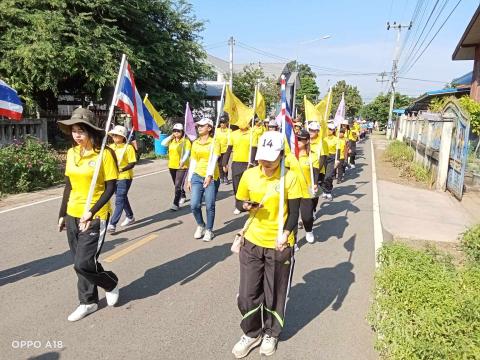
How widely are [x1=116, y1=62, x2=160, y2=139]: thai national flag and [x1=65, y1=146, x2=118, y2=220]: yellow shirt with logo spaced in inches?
39.3

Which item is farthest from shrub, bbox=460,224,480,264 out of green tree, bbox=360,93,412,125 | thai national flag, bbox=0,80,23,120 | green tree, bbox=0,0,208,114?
green tree, bbox=360,93,412,125

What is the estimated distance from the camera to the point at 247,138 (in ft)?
25.5

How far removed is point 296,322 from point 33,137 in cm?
941

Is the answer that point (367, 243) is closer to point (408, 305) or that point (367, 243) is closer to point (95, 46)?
point (408, 305)

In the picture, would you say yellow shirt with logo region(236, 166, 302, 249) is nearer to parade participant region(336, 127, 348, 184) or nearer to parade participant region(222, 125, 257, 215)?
parade participant region(222, 125, 257, 215)

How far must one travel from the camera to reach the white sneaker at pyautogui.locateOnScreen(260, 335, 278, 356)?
10.8ft

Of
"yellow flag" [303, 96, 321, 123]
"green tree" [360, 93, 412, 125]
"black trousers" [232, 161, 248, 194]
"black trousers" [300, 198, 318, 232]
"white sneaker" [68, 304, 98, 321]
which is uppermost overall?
"green tree" [360, 93, 412, 125]

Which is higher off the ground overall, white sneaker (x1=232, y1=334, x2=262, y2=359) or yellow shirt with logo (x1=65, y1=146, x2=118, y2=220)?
yellow shirt with logo (x1=65, y1=146, x2=118, y2=220)

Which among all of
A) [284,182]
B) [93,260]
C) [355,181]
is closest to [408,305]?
[284,182]

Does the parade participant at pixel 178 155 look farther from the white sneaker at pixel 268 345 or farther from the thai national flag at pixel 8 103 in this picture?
the white sneaker at pixel 268 345

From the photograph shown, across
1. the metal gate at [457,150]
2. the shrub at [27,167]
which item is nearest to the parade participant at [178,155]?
the shrub at [27,167]

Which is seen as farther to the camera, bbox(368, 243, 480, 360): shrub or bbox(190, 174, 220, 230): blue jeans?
bbox(190, 174, 220, 230): blue jeans

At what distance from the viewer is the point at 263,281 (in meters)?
3.27

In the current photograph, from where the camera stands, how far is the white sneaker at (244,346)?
10.7 ft
